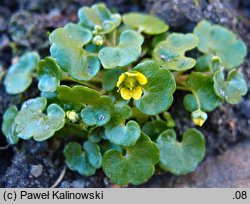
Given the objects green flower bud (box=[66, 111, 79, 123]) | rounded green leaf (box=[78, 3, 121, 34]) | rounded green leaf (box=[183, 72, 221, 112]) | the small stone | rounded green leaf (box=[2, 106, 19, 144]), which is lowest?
A: the small stone

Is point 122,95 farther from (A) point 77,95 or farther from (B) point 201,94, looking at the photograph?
(B) point 201,94

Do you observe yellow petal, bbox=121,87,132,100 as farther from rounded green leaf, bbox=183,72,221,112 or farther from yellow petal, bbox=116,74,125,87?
rounded green leaf, bbox=183,72,221,112

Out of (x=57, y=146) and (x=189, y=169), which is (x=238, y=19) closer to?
(x=189, y=169)

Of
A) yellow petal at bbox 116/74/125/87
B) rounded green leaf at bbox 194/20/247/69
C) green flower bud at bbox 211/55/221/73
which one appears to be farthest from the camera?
rounded green leaf at bbox 194/20/247/69

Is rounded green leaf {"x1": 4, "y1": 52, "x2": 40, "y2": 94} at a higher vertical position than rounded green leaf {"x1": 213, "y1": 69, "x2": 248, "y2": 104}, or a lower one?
lower

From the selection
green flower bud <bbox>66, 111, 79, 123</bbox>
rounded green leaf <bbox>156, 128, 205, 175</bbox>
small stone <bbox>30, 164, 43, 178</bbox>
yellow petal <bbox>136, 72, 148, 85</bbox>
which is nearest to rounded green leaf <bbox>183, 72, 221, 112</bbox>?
rounded green leaf <bbox>156, 128, 205, 175</bbox>

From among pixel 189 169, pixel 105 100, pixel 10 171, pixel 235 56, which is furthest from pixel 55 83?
pixel 235 56

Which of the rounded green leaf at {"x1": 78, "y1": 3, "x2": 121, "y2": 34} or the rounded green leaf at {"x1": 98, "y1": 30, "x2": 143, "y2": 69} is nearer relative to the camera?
the rounded green leaf at {"x1": 98, "y1": 30, "x2": 143, "y2": 69}

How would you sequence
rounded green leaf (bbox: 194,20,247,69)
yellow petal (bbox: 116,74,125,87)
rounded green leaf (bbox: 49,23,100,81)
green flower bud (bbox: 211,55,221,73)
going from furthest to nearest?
rounded green leaf (bbox: 194,20,247,69) → green flower bud (bbox: 211,55,221,73) → rounded green leaf (bbox: 49,23,100,81) → yellow petal (bbox: 116,74,125,87)
